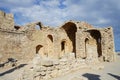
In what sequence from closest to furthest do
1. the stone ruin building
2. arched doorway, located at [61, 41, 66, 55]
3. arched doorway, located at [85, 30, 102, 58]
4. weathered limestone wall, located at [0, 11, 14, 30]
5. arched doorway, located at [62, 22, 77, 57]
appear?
the stone ruin building < weathered limestone wall, located at [0, 11, 14, 30] < arched doorway, located at [85, 30, 102, 58] < arched doorway, located at [62, 22, 77, 57] < arched doorway, located at [61, 41, 66, 55]

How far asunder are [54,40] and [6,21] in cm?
654

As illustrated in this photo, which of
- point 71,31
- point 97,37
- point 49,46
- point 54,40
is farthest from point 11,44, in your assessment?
point 97,37

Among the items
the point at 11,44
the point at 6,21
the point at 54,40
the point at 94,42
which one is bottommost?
the point at 11,44

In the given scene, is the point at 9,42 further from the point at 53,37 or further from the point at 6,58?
the point at 53,37

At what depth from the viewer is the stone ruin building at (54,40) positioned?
73.4 ft

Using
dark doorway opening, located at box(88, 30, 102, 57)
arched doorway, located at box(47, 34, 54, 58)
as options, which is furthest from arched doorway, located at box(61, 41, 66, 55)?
dark doorway opening, located at box(88, 30, 102, 57)

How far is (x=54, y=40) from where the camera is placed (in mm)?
26469

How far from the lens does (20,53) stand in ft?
75.1

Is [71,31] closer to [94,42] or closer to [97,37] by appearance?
[94,42]

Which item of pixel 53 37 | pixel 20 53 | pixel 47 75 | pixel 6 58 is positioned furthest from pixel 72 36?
pixel 47 75

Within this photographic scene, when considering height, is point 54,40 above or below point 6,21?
below

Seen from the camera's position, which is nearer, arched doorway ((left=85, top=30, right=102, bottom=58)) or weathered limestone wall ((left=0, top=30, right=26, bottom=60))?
weathered limestone wall ((left=0, top=30, right=26, bottom=60))

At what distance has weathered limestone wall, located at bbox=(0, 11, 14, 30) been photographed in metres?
24.0

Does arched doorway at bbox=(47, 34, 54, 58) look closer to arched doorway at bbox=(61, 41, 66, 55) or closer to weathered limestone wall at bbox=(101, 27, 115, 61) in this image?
arched doorway at bbox=(61, 41, 66, 55)
